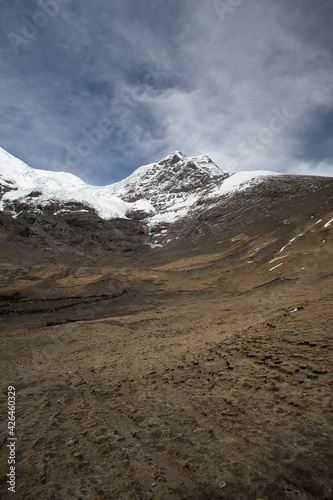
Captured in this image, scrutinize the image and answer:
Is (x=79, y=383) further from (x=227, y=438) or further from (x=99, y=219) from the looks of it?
(x=99, y=219)

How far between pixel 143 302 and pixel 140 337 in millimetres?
11070

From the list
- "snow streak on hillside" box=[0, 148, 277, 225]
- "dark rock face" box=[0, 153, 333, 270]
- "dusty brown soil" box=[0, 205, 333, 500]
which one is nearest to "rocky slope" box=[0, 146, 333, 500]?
"dusty brown soil" box=[0, 205, 333, 500]

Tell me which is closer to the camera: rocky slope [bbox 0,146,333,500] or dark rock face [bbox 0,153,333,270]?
rocky slope [bbox 0,146,333,500]

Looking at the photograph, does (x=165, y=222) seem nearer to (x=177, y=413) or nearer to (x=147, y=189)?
(x=147, y=189)

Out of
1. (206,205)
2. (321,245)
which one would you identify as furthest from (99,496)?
(206,205)

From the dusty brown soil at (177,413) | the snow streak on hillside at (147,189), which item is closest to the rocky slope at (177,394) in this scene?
the dusty brown soil at (177,413)

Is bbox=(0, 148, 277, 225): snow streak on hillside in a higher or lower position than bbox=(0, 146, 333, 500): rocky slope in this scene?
higher

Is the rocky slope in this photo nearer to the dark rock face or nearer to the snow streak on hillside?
the dark rock face

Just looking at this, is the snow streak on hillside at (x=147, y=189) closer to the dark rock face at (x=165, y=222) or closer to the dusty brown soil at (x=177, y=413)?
the dark rock face at (x=165, y=222)

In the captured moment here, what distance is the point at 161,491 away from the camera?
2.20m

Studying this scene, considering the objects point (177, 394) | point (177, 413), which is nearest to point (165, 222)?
point (177, 394)

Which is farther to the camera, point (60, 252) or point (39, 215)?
point (39, 215)

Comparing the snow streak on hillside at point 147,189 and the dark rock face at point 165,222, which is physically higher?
the snow streak on hillside at point 147,189

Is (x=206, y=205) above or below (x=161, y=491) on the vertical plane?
above
